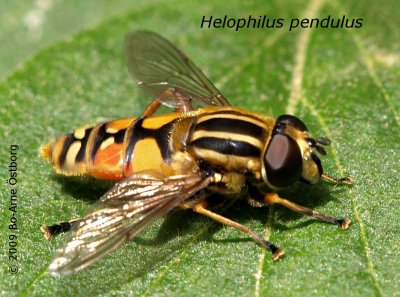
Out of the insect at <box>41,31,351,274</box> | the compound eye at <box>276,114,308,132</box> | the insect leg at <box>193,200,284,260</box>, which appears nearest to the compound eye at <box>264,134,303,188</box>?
the insect at <box>41,31,351,274</box>

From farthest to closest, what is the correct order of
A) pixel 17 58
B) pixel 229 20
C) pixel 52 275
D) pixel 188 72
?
pixel 17 58 → pixel 229 20 → pixel 188 72 → pixel 52 275

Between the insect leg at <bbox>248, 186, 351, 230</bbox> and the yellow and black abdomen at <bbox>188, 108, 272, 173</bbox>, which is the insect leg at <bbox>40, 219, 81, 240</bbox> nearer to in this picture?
the yellow and black abdomen at <bbox>188, 108, 272, 173</bbox>

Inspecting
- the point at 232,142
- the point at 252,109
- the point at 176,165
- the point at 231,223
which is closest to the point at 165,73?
the point at 252,109

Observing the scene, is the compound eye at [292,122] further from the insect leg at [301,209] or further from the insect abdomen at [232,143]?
the insect leg at [301,209]

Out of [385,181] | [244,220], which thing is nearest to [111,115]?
[244,220]

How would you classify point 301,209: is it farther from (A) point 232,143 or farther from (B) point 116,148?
(B) point 116,148

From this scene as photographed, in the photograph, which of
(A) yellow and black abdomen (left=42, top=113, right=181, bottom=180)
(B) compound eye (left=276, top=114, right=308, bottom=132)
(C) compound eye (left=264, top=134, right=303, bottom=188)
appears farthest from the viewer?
(A) yellow and black abdomen (left=42, top=113, right=181, bottom=180)

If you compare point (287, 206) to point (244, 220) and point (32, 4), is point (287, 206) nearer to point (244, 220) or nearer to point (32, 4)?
point (244, 220)
